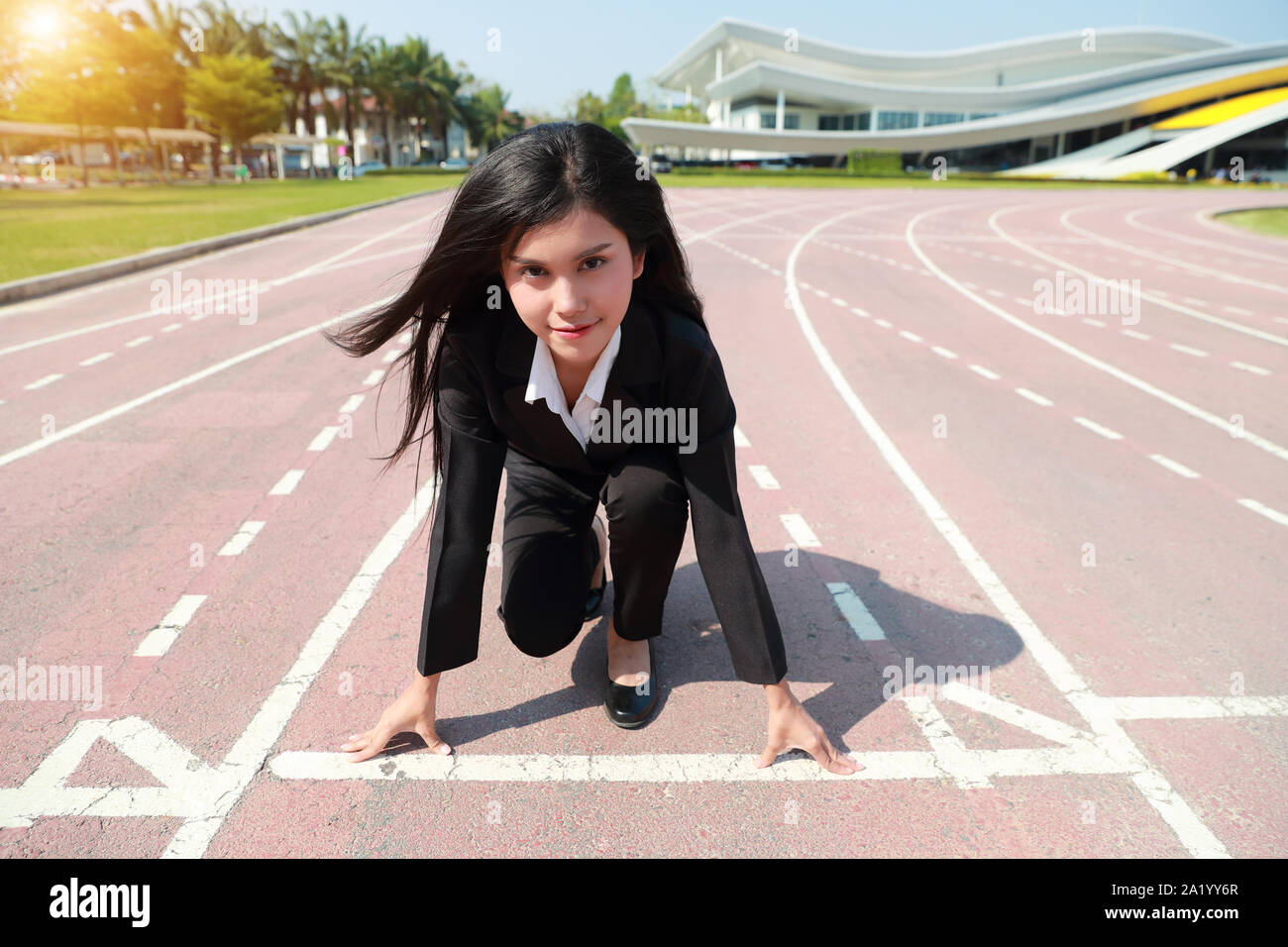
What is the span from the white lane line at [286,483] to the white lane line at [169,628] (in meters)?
1.27

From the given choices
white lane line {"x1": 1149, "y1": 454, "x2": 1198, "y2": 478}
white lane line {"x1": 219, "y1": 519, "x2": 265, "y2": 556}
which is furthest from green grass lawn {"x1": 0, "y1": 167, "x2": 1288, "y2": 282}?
white lane line {"x1": 219, "y1": 519, "x2": 265, "y2": 556}

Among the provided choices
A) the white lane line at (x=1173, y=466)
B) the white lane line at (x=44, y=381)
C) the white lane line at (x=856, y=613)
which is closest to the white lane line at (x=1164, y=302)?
the white lane line at (x=1173, y=466)

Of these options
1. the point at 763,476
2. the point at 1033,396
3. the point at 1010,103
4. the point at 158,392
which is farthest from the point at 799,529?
the point at 1010,103

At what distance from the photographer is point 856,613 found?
12.1 ft

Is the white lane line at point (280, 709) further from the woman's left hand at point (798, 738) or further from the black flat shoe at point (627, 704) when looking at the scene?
the black flat shoe at point (627, 704)

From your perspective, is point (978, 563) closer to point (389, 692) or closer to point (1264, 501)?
point (1264, 501)

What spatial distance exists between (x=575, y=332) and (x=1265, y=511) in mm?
4476

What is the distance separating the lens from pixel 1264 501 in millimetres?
5031

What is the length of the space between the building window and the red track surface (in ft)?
274

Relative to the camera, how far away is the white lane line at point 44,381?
23.3ft

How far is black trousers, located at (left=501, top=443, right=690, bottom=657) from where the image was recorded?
284cm

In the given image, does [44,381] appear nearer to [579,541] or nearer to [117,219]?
[579,541]

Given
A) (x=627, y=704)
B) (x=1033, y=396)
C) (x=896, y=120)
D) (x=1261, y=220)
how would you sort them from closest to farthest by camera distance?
(x=627, y=704), (x=1033, y=396), (x=1261, y=220), (x=896, y=120)
